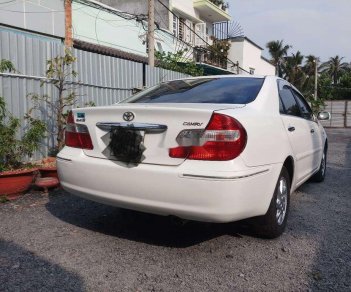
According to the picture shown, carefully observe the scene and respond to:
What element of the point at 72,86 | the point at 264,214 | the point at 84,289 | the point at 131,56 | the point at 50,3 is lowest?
the point at 84,289

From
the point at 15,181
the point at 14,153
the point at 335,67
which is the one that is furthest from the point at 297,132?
the point at 335,67

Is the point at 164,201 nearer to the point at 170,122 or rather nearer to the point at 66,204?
the point at 170,122

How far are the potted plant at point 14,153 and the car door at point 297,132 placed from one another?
323 centimetres

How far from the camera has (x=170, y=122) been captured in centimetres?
299

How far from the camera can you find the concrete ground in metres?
2.71

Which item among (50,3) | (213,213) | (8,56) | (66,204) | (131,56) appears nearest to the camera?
(213,213)

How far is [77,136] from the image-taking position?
351 centimetres

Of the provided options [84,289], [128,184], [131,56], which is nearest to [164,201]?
[128,184]

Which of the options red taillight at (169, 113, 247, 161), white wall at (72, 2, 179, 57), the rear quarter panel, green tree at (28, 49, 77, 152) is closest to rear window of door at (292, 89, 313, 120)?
the rear quarter panel

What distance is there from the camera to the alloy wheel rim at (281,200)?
360 cm

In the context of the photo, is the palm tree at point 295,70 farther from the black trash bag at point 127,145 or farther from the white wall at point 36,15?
the black trash bag at point 127,145

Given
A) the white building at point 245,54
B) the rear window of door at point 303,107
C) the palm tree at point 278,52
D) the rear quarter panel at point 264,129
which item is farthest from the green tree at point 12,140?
the palm tree at point 278,52

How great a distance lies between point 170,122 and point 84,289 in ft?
4.37

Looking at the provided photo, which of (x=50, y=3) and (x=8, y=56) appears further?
(x=50, y=3)
